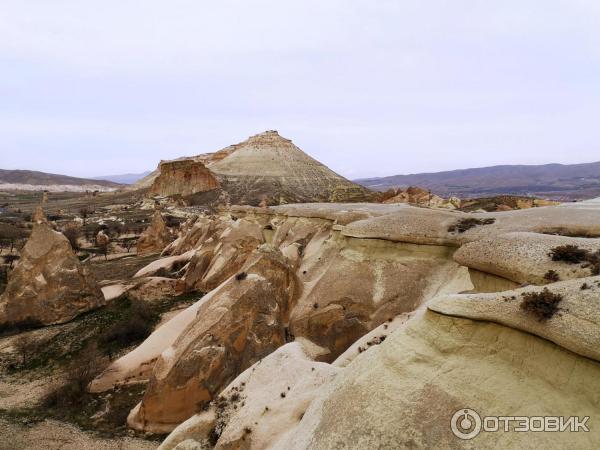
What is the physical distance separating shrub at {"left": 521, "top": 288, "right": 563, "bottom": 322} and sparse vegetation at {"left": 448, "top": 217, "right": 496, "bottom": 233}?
894 cm

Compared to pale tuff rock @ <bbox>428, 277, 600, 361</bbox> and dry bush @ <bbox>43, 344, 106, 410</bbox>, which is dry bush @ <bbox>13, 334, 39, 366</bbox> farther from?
pale tuff rock @ <bbox>428, 277, 600, 361</bbox>

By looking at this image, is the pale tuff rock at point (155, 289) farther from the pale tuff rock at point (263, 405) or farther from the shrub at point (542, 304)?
the shrub at point (542, 304)

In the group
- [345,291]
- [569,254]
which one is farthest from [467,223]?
[569,254]

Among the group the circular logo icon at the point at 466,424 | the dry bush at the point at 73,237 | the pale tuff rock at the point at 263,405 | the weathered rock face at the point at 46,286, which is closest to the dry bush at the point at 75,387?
the pale tuff rock at the point at 263,405

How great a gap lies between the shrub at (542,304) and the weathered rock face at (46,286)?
22056 mm

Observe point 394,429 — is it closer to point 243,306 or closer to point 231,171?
point 243,306

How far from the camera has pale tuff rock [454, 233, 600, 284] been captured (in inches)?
342

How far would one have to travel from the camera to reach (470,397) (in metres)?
5.55

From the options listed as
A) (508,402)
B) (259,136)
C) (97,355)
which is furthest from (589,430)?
(259,136)

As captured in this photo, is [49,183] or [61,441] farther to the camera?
[49,183]

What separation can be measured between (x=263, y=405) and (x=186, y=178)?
76.0 m

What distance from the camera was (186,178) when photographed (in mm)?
80375

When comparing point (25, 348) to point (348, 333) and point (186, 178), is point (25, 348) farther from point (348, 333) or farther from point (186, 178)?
point (186, 178)

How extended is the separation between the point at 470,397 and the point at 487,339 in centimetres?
87
